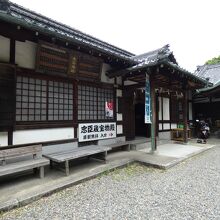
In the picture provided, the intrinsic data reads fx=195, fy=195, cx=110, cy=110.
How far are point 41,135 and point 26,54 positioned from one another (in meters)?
2.42

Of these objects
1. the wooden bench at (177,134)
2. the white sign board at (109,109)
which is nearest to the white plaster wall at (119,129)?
the white sign board at (109,109)

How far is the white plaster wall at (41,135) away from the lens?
17.8 feet

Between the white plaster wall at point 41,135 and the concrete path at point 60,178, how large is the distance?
93cm

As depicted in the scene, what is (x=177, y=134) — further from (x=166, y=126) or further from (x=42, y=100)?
(x=42, y=100)

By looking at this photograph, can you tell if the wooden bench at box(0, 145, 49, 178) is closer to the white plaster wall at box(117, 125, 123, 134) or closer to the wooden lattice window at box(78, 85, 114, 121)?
the wooden lattice window at box(78, 85, 114, 121)

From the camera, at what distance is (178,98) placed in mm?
12680

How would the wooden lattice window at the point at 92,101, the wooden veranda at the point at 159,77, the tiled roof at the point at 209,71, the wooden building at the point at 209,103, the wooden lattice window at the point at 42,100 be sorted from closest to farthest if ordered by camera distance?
the wooden lattice window at the point at 42,100 < the wooden veranda at the point at 159,77 < the wooden lattice window at the point at 92,101 < the wooden building at the point at 209,103 < the tiled roof at the point at 209,71

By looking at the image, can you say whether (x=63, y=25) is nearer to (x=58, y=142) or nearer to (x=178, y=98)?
(x=58, y=142)

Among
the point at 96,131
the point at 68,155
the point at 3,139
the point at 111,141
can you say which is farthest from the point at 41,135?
the point at 111,141

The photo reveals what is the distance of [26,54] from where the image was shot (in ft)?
18.6

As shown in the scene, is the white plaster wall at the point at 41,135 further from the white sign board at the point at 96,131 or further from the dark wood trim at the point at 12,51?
the dark wood trim at the point at 12,51

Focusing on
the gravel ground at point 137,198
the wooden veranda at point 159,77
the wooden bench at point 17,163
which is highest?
the wooden veranda at point 159,77

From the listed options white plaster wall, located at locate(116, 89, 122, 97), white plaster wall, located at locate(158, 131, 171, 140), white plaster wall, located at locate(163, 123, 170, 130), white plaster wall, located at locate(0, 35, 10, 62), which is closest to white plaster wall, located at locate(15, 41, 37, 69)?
white plaster wall, located at locate(0, 35, 10, 62)

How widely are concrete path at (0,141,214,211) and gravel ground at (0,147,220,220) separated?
150mm
